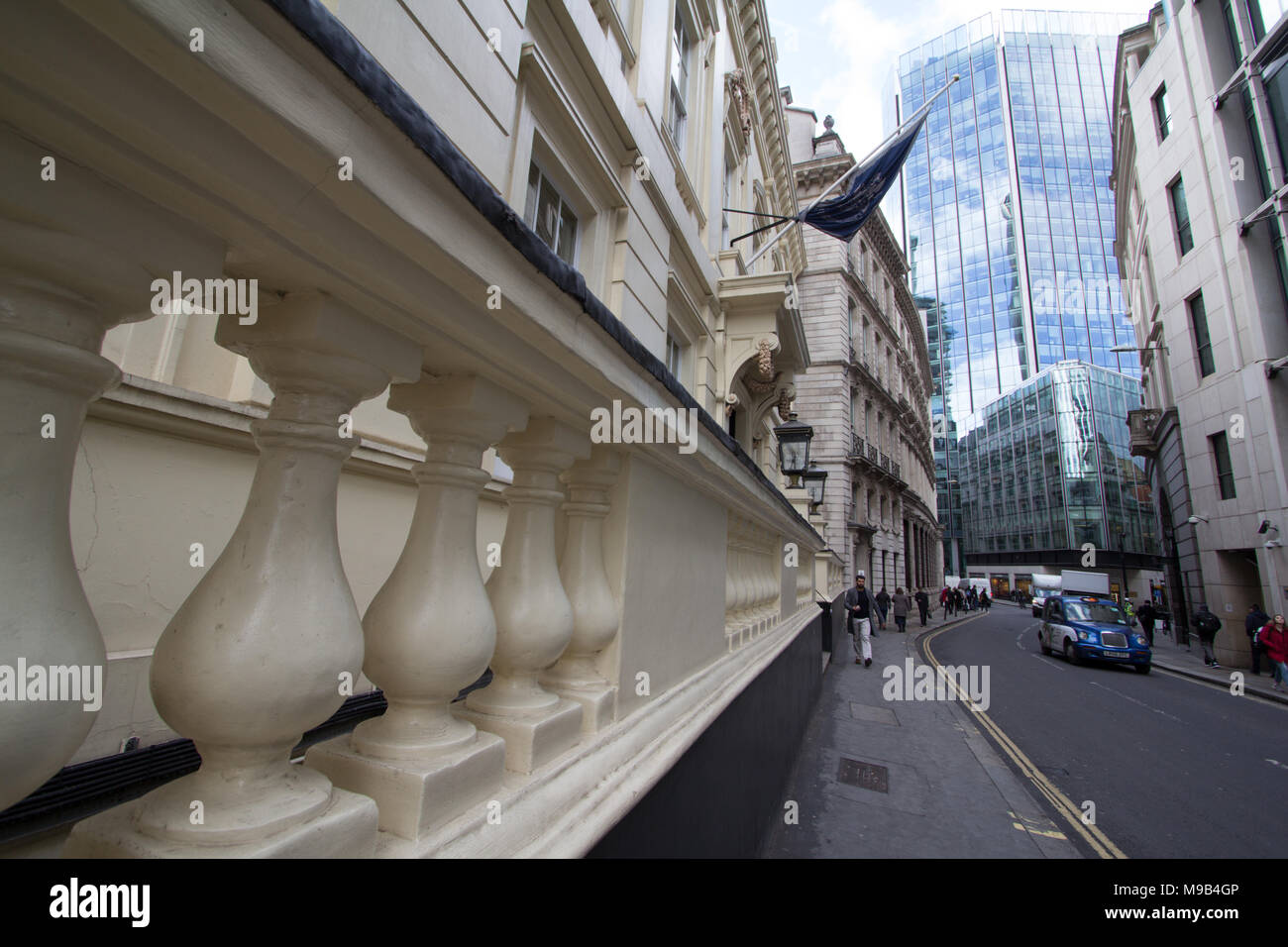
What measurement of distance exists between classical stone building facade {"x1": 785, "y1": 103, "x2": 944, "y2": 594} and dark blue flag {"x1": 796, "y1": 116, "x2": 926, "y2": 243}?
15.9 metres

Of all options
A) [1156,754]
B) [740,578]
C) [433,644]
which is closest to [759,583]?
[740,578]

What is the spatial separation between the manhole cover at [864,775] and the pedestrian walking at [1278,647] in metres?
12.6

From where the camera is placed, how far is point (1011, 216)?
69.7 meters

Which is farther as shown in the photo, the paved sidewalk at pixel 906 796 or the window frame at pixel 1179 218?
the window frame at pixel 1179 218

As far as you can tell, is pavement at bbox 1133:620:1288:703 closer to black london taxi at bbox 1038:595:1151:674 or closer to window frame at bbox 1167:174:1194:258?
black london taxi at bbox 1038:595:1151:674

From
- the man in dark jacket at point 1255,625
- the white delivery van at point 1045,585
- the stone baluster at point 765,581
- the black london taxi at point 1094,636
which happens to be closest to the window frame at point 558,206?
the stone baluster at point 765,581

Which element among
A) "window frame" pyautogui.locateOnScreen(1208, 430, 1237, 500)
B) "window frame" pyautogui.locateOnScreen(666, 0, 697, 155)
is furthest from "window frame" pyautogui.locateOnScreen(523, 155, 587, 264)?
"window frame" pyautogui.locateOnScreen(1208, 430, 1237, 500)

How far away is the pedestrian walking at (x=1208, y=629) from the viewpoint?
15.0 metres

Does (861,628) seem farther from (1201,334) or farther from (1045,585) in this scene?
(1045,585)

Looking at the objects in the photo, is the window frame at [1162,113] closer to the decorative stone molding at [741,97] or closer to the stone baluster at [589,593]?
the decorative stone molding at [741,97]

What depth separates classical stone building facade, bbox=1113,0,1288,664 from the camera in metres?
14.1

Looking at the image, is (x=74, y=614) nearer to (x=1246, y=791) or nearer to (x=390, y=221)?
(x=390, y=221)
